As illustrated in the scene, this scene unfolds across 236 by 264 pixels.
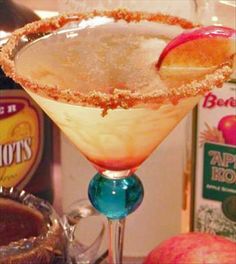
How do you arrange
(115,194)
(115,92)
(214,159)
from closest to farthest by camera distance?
1. (115,92)
2. (115,194)
3. (214,159)

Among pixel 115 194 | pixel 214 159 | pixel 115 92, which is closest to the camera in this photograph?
pixel 115 92

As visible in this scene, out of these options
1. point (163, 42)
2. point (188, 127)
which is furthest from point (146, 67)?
point (188, 127)

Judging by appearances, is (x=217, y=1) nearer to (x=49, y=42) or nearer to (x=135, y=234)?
(x=49, y=42)

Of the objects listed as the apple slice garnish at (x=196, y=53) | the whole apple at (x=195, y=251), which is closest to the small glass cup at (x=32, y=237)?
the whole apple at (x=195, y=251)

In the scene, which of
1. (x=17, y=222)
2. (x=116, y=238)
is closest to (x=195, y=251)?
(x=116, y=238)

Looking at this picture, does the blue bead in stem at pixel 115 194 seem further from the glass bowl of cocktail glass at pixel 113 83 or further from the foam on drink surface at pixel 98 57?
the foam on drink surface at pixel 98 57

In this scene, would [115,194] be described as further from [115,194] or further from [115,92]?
[115,92]

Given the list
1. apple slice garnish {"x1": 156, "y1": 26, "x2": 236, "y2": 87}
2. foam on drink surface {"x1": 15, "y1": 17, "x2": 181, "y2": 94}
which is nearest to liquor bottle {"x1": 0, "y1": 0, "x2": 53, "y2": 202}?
foam on drink surface {"x1": 15, "y1": 17, "x2": 181, "y2": 94}
